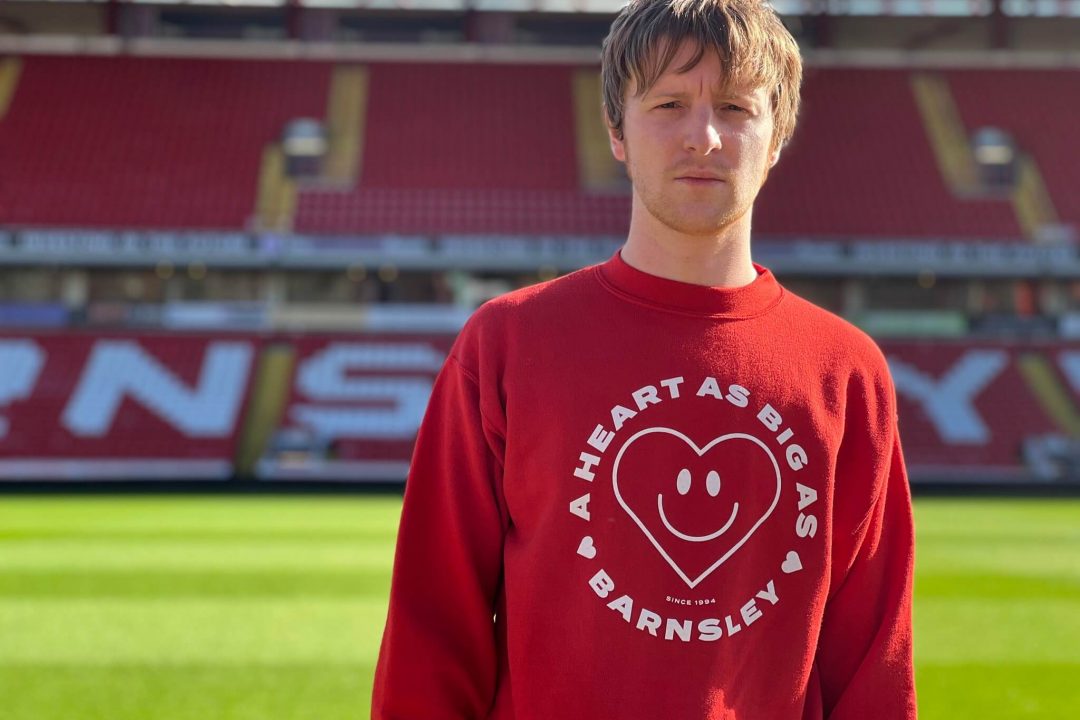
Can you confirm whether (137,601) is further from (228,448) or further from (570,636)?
(228,448)

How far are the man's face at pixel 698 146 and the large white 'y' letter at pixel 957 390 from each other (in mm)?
20480

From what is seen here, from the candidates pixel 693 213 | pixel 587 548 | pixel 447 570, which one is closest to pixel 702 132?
pixel 693 213

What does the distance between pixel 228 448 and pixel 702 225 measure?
64.6 feet

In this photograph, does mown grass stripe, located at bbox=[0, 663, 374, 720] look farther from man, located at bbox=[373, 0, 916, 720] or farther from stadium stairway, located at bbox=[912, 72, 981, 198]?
stadium stairway, located at bbox=[912, 72, 981, 198]

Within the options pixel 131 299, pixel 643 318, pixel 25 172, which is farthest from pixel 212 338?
pixel 643 318

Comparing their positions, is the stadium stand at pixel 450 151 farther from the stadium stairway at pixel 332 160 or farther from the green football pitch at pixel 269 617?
the green football pitch at pixel 269 617

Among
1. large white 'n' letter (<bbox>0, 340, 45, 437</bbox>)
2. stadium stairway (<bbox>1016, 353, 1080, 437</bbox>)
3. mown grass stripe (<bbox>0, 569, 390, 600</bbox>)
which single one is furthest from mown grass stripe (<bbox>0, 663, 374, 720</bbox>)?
stadium stairway (<bbox>1016, 353, 1080, 437</bbox>)

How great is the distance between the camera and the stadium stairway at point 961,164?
82.4 ft

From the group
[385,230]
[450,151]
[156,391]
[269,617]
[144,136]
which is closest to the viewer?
[269,617]

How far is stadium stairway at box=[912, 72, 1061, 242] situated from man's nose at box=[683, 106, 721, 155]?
24.6m

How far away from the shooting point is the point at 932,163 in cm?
2630

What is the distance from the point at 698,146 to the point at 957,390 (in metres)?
21.8

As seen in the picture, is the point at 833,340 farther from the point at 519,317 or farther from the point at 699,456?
the point at 519,317

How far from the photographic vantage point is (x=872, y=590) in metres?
2.04
